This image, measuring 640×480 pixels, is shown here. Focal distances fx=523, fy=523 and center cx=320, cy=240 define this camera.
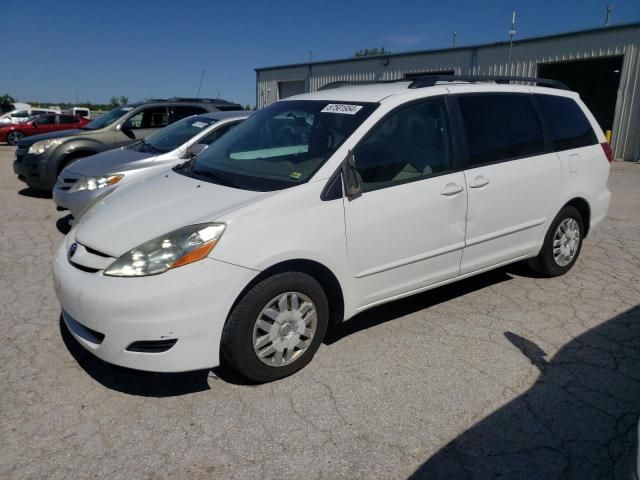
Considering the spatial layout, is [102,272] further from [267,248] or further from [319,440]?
[319,440]

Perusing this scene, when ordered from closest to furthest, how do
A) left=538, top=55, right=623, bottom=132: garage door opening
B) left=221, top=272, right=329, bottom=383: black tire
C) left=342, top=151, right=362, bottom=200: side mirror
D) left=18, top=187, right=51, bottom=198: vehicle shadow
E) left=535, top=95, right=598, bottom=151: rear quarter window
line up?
1. left=221, top=272, right=329, bottom=383: black tire
2. left=342, top=151, right=362, bottom=200: side mirror
3. left=535, top=95, right=598, bottom=151: rear quarter window
4. left=18, top=187, right=51, bottom=198: vehicle shadow
5. left=538, top=55, right=623, bottom=132: garage door opening

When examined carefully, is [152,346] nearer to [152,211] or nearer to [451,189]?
[152,211]

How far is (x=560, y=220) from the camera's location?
182 inches

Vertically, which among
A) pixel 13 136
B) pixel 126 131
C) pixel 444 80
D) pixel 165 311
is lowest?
pixel 13 136

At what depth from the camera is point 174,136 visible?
6859 mm

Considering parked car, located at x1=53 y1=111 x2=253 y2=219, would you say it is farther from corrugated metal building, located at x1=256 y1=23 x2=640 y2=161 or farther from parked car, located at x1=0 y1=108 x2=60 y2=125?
parked car, located at x1=0 y1=108 x2=60 y2=125

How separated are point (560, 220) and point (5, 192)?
9123 millimetres

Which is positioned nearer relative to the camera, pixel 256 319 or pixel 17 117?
pixel 256 319

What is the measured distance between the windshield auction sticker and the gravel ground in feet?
5.13

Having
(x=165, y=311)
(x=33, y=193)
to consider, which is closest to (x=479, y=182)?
(x=165, y=311)

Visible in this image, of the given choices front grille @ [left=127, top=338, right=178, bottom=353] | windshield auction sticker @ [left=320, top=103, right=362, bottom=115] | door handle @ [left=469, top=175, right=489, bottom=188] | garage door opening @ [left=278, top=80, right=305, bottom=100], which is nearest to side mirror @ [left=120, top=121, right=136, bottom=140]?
windshield auction sticker @ [left=320, top=103, right=362, bottom=115]

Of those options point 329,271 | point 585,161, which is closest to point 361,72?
point 585,161

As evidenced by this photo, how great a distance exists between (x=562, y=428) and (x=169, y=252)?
224cm

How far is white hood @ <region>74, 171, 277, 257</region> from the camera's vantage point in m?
2.92
